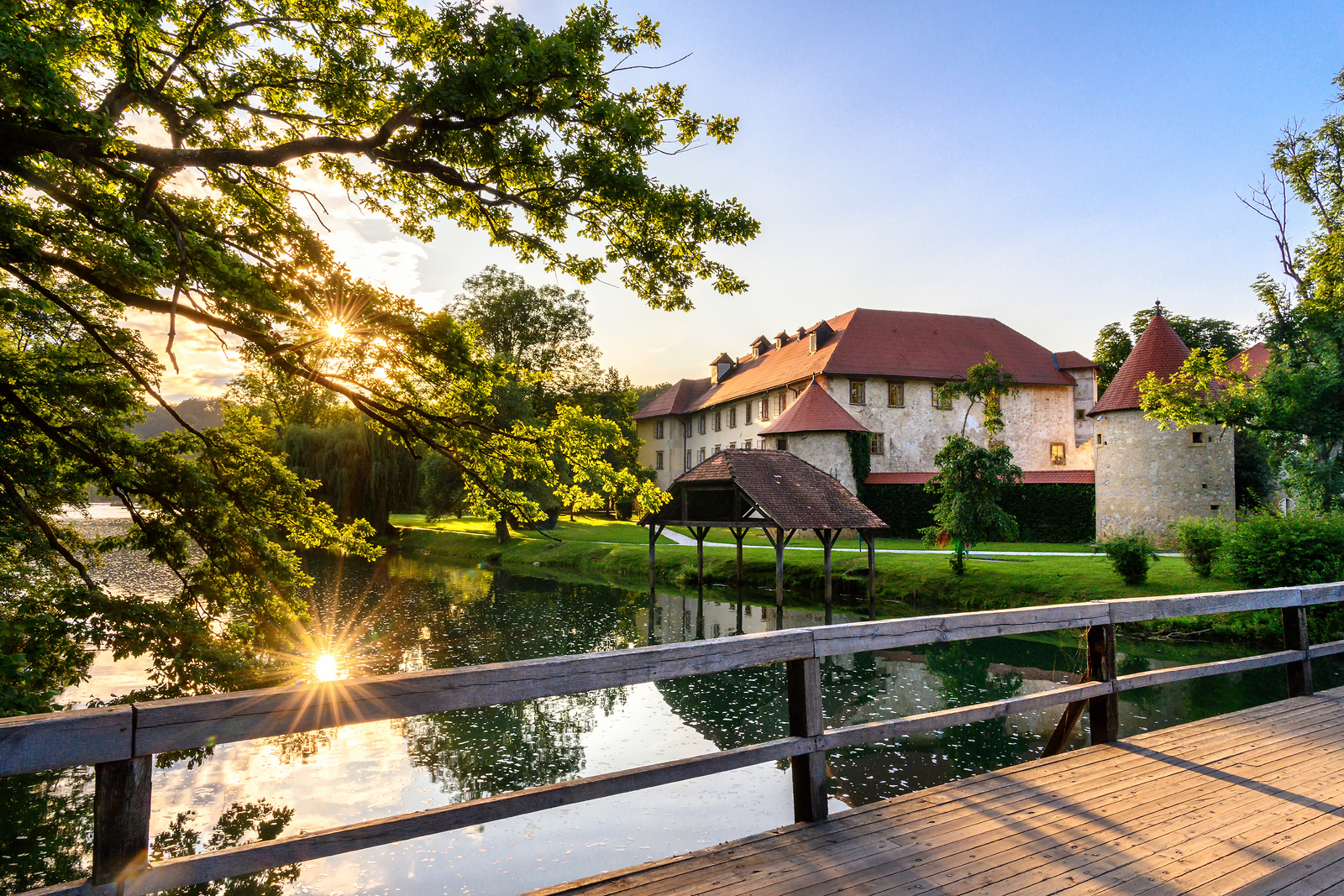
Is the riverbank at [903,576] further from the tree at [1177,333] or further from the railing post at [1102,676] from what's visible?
the tree at [1177,333]

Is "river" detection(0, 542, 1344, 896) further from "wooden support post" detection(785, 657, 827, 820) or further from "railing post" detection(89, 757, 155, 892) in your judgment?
"railing post" detection(89, 757, 155, 892)

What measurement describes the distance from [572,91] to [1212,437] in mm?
26606

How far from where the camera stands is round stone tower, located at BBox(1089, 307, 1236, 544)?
25.1 metres

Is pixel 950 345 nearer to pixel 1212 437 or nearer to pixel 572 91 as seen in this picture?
pixel 1212 437

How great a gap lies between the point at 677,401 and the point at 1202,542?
38.5 metres

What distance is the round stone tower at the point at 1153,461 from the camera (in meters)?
25.1

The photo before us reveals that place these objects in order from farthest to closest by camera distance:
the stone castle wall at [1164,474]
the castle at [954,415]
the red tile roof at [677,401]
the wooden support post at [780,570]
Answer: the red tile roof at [677,401], the castle at [954,415], the stone castle wall at [1164,474], the wooden support post at [780,570]

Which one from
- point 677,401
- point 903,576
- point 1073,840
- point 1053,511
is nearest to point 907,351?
point 1053,511

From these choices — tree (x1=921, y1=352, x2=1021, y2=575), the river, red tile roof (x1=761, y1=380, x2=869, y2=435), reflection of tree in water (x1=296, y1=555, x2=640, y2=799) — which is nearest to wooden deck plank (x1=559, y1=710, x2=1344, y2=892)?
the river

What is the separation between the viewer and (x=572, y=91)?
6.49m

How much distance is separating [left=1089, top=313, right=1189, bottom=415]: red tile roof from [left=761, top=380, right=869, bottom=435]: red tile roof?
10.4m

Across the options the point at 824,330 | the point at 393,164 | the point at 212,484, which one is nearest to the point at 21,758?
the point at 212,484

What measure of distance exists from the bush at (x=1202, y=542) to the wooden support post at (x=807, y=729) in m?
19.0

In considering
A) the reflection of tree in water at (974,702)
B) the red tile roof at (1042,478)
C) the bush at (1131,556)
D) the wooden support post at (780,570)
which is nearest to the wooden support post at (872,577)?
the wooden support post at (780,570)
